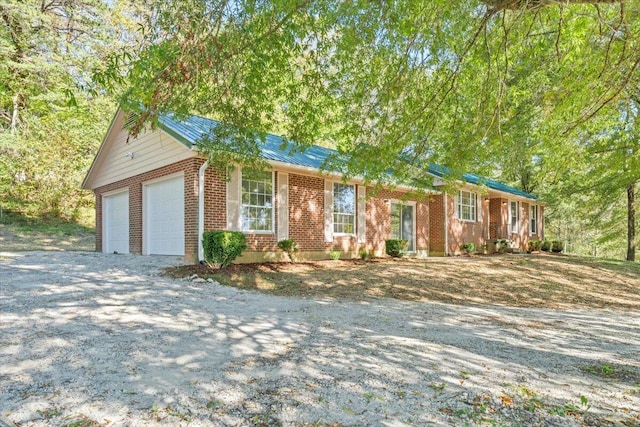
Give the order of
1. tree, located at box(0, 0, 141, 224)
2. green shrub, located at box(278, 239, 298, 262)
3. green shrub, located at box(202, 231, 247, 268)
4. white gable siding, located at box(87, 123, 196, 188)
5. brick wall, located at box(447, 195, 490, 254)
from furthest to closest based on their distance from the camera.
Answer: brick wall, located at box(447, 195, 490, 254) → tree, located at box(0, 0, 141, 224) → green shrub, located at box(278, 239, 298, 262) → white gable siding, located at box(87, 123, 196, 188) → green shrub, located at box(202, 231, 247, 268)

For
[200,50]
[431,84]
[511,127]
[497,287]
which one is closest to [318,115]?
[431,84]

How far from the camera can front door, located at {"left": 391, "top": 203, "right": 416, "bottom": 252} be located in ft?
50.6

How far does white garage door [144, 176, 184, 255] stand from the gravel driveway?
4626mm

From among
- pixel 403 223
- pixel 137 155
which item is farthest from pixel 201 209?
pixel 403 223

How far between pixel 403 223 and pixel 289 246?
20.1ft

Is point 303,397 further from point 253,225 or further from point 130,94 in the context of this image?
point 253,225

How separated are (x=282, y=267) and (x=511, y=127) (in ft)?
20.0

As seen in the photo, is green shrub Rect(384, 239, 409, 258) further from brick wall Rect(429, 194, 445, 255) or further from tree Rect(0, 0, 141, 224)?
tree Rect(0, 0, 141, 224)

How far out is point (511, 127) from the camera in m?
7.89

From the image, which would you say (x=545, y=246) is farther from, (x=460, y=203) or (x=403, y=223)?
(x=403, y=223)

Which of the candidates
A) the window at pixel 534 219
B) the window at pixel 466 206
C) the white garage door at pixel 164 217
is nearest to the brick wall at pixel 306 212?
the white garage door at pixel 164 217

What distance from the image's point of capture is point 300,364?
3.47m

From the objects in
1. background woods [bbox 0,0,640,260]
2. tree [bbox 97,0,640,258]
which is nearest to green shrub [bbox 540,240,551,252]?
background woods [bbox 0,0,640,260]

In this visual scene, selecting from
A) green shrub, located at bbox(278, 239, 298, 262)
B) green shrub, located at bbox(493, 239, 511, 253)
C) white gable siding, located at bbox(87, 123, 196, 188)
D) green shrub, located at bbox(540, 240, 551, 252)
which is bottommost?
green shrub, located at bbox(540, 240, 551, 252)
